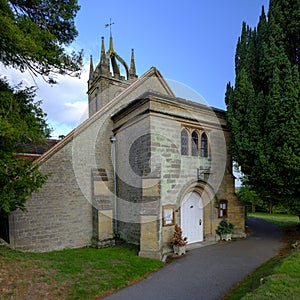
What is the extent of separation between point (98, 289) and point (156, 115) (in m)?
7.03

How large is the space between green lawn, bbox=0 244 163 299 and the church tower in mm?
14942

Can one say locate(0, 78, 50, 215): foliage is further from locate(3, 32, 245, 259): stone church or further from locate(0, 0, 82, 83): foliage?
locate(3, 32, 245, 259): stone church

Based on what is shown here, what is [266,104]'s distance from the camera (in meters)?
10.9

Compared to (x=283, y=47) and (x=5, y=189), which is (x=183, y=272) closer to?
(x=5, y=189)

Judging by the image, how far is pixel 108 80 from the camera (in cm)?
2136

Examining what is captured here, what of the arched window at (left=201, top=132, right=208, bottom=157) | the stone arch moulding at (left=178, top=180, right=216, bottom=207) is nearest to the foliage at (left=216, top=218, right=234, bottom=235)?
the stone arch moulding at (left=178, top=180, right=216, bottom=207)

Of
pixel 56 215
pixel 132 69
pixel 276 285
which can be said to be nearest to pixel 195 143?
pixel 276 285

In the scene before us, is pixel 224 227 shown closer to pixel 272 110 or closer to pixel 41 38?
pixel 272 110

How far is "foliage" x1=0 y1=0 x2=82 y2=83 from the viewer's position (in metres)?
5.48

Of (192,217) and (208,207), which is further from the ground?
(208,207)

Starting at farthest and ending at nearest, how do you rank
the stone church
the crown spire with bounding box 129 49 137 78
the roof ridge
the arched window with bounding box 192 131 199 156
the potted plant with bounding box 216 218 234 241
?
1. the crown spire with bounding box 129 49 137 78
2. the potted plant with bounding box 216 218 234 241
3. the arched window with bounding box 192 131 199 156
4. the roof ridge
5. the stone church

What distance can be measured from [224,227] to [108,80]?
54.8 feet

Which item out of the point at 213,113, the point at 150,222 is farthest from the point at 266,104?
the point at 150,222

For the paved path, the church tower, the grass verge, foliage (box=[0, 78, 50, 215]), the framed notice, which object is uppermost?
the church tower
